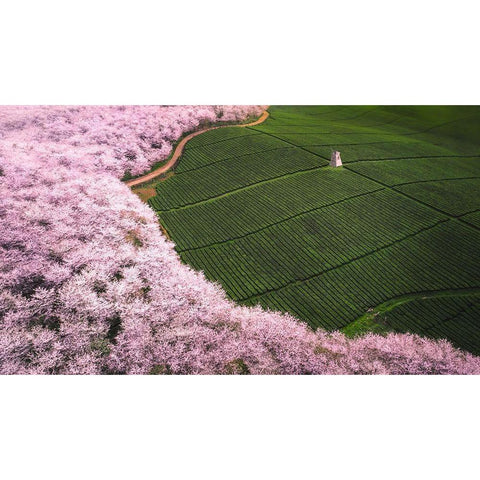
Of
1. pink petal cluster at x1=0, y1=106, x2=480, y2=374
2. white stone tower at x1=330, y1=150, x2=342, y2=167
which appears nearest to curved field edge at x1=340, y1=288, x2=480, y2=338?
pink petal cluster at x1=0, y1=106, x2=480, y2=374

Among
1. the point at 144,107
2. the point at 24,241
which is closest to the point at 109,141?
the point at 144,107

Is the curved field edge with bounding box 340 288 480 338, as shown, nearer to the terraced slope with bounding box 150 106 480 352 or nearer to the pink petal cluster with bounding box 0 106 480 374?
the terraced slope with bounding box 150 106 480 352

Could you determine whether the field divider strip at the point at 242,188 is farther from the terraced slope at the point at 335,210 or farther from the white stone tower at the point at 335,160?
the white stone tower at the point at 335,160

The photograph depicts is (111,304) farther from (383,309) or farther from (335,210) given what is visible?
(335,210)

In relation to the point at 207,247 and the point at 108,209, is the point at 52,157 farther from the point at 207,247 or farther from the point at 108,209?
the point at 207,247

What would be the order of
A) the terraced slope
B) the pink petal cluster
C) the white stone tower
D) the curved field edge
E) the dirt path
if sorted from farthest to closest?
the white stone tower < the dirt path < the terraced slope < the curved field edge < the pink petal cluster

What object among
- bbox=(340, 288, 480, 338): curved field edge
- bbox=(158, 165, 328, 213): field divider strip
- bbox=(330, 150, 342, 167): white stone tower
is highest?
bbox=(330, 150, 342, 167): white stone tower
